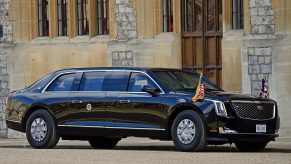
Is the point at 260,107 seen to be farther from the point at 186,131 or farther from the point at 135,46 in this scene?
the point at 135,46

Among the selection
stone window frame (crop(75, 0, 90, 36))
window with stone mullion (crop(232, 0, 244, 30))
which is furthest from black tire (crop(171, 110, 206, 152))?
stone window frame (crop(75, 0, 90, 36))

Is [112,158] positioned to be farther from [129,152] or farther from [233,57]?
[233,57]

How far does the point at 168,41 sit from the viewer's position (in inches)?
1088

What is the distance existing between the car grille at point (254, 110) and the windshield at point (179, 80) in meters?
1.00

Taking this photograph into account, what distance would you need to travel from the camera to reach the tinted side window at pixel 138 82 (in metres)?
18.6

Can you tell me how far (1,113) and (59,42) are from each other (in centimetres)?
262

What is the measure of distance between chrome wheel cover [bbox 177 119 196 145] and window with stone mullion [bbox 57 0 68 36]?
41.2 feet

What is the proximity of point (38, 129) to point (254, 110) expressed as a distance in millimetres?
4152

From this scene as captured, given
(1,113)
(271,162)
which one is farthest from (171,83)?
(1,113)

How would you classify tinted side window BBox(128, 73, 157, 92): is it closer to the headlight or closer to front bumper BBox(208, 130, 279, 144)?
the headlight

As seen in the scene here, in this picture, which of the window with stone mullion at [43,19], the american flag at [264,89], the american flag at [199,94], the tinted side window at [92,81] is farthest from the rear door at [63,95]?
the window with stone mullion at [43,19]

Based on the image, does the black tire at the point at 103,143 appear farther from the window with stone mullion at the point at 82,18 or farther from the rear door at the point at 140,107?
the window with stone mullion at the point at 82,18

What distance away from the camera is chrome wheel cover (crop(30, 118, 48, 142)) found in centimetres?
1958

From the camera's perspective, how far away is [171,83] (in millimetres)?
18594
